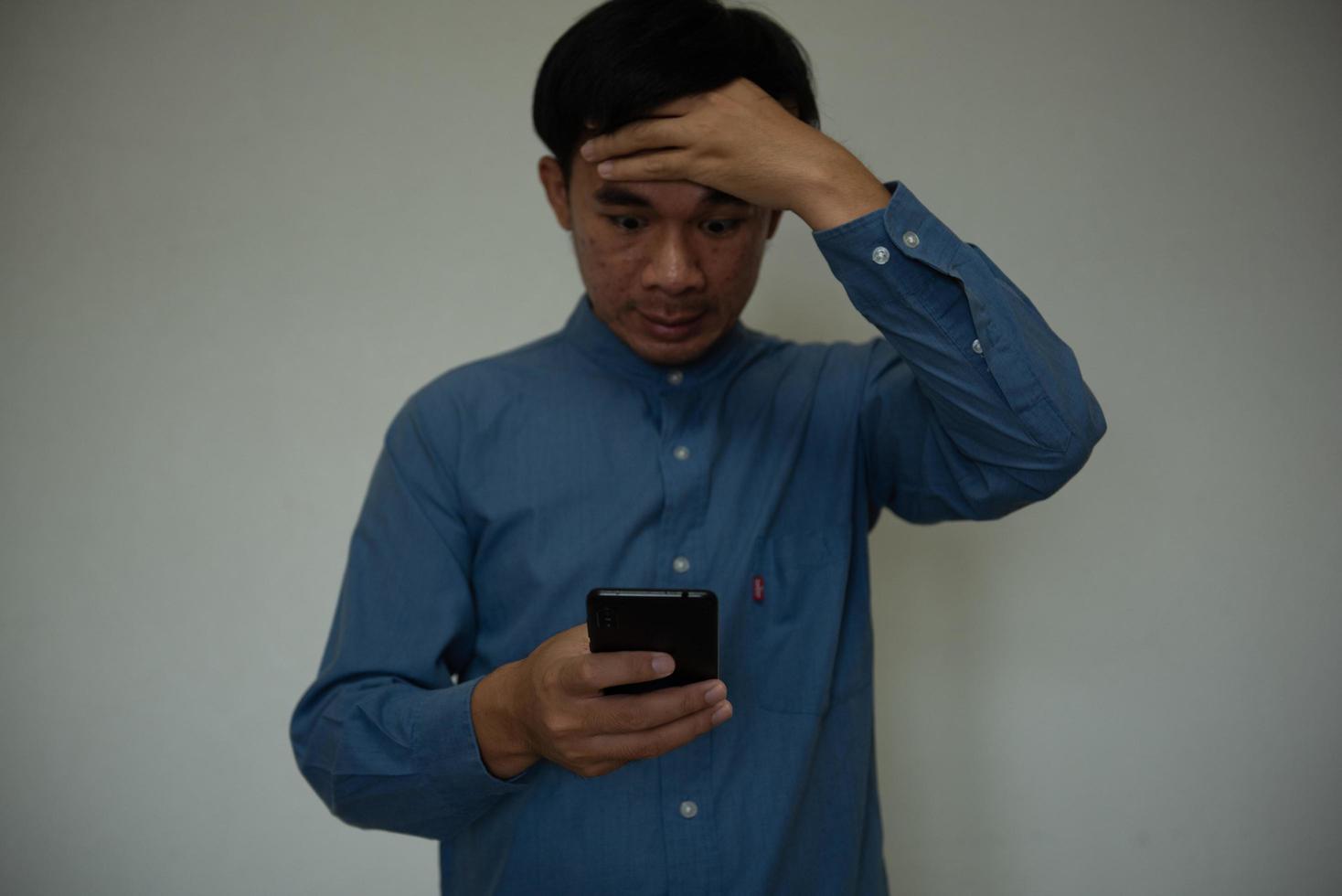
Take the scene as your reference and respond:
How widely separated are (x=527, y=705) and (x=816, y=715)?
1.14ft

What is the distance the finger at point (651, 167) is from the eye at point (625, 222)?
0.18 ft

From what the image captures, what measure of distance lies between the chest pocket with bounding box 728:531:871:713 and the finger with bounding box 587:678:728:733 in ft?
0.81

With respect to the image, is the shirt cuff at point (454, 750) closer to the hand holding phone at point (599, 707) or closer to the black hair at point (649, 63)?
the hand holding phone at point (599, 707)

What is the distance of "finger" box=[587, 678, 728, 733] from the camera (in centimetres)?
81

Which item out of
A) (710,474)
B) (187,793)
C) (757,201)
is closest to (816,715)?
(710,474)

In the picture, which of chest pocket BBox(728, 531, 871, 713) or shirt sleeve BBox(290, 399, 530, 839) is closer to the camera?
shirt sleeve BBox(290, 399, 530, 839)

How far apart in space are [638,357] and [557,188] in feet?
0.73

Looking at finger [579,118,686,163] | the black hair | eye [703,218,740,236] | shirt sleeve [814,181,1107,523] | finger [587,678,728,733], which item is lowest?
finger [587,678,728,733]

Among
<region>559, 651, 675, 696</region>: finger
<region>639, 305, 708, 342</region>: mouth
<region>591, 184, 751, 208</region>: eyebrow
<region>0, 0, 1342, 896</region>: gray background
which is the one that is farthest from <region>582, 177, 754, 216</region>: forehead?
<region>0, 0, 1342, 896</region>: gray background

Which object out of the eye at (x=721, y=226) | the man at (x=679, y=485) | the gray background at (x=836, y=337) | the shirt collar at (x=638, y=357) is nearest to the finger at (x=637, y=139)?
the man at (x=679, y=485)

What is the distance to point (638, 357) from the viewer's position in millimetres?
1132

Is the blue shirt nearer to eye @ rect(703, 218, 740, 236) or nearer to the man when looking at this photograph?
the man

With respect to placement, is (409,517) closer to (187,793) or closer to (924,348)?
(924,348)

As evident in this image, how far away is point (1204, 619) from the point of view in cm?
167
